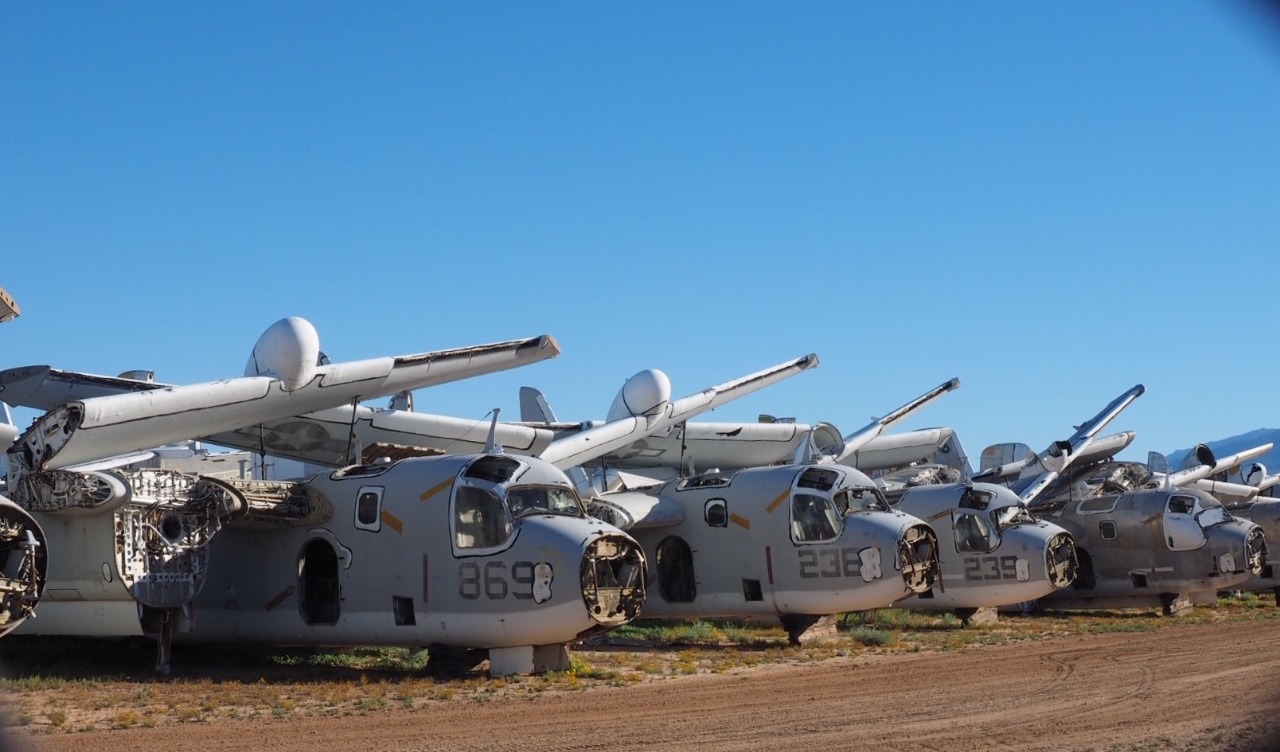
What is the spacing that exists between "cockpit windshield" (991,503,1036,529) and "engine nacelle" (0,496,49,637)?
62.4ft

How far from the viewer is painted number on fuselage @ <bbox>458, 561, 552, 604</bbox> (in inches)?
639

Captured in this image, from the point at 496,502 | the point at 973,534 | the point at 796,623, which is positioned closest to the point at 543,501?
the point at 496,502

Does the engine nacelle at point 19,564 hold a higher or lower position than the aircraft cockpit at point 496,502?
lower

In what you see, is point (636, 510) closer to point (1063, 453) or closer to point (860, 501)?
point (860, 501)

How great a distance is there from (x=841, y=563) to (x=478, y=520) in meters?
7.22

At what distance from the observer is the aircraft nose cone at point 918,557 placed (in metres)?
21.2

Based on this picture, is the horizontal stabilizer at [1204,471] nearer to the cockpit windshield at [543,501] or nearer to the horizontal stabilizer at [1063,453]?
the horizontal stabilizer at [1063,453]

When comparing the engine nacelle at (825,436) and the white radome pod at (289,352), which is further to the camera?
the engine nacelle at (825,436)

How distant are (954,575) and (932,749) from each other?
51.3 feet

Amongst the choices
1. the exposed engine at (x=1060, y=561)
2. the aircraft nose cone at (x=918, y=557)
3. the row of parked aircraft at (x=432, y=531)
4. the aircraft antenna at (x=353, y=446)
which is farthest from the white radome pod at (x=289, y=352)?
the exposed engine at (x=1060, y=561)

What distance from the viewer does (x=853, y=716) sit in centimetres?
1248

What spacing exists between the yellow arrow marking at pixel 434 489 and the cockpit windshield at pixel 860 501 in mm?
7842

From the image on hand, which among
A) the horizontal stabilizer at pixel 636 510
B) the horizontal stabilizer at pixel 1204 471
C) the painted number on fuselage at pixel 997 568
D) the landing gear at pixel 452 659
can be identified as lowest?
the landing gear at pixel 452 659

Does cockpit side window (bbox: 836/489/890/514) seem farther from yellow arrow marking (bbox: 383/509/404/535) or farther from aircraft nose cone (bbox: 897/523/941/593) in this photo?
yellow arrow marking (bbox: 383/509/404/535)
